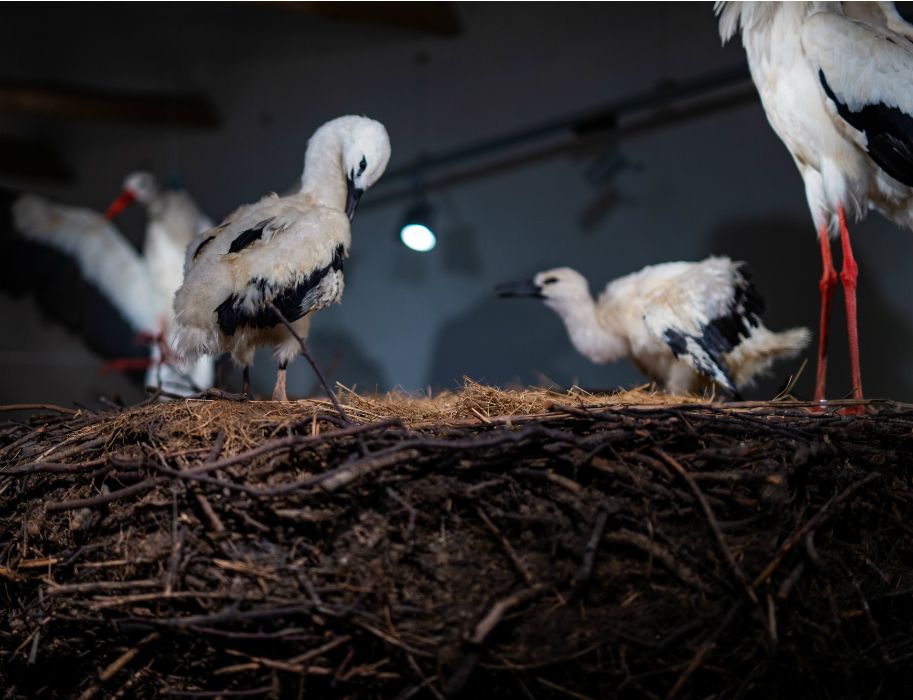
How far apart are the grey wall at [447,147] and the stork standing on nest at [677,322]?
153 millimetres

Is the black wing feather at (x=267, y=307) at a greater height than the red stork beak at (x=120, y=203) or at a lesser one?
lesser

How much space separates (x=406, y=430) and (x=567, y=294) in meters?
1.01

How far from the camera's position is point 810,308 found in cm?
186

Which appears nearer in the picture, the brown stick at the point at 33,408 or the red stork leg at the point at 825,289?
the brown stick at the point at 33,408

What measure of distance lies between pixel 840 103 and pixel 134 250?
1.87 metres

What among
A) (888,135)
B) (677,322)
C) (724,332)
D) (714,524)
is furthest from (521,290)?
(714,524)

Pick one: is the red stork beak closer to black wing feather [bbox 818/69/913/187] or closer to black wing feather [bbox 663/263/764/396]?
black wing feather [bbox 663/263/764/396]

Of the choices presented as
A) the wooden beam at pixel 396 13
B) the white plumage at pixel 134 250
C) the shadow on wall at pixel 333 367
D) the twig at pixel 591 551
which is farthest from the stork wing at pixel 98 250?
the twig at pixel 591 551

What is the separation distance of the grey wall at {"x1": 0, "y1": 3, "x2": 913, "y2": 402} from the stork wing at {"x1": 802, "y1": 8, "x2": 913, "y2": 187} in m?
0.46

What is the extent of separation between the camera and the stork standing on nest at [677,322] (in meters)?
1.73

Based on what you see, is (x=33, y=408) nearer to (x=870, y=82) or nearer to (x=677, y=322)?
(x=677, y=322)

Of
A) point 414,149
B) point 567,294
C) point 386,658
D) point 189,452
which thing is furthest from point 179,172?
point 386,658

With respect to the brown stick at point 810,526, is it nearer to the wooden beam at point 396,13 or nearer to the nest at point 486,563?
the nest at point 486,563

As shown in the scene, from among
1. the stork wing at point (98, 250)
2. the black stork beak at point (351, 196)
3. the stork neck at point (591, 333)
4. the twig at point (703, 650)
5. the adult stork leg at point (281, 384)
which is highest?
the stork wing at point (98, 250)
